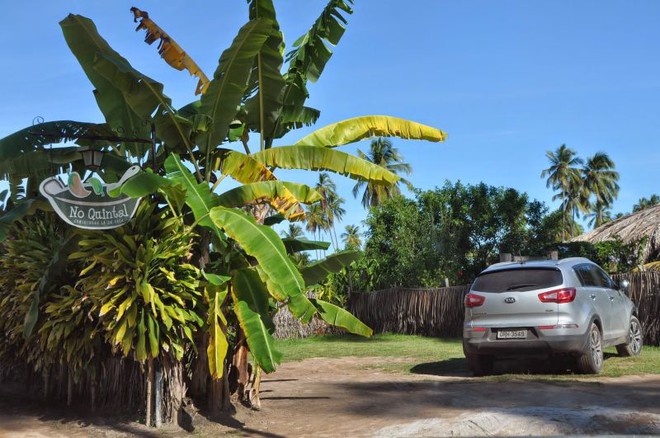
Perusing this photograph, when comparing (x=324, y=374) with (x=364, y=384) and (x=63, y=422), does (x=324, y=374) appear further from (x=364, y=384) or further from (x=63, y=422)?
(x=63, y=422)

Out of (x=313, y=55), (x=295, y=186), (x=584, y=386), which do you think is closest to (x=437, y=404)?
(x=584, y=386)

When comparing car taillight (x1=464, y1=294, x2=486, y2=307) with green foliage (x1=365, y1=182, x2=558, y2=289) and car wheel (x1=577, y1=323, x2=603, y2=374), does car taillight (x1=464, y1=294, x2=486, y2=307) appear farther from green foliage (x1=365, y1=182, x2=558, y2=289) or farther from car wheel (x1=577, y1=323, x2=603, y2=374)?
green foliage (x1=365, y1=182, x2=558, y2=289)

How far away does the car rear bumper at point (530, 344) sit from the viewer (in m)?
9.96

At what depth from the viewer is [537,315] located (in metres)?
10.2

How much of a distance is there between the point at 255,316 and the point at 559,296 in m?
5.06

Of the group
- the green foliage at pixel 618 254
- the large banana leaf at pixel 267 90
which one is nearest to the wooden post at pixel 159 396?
the large banana leaf at pixel 267 90

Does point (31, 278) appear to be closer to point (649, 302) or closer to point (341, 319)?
point (341, 319)

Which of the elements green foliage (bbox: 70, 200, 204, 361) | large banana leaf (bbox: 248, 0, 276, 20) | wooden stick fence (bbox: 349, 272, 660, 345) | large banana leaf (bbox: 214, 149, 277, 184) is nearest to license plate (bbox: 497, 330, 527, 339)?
large banana leaf (bbox: 214, 149, 277, 184)

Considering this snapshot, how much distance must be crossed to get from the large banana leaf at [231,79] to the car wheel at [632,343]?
28.1 feet

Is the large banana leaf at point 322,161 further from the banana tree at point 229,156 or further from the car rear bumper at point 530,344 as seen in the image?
the car rear bumper at point 530,344

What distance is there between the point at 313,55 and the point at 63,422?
232 inches

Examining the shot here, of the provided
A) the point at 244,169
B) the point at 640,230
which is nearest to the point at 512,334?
the point at 244,169

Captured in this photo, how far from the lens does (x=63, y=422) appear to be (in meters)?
8.07

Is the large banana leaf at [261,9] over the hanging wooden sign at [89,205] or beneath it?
over
